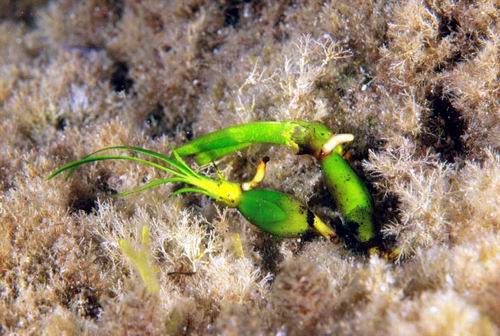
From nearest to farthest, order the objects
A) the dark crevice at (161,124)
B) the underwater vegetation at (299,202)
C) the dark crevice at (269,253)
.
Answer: the underwater vegetation at (299,202), the dark crevice at (269,253), the dark crevice at (161,124)

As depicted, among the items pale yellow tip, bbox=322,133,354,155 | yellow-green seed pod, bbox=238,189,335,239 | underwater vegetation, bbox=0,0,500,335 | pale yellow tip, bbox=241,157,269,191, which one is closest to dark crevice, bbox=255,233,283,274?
underwater vegetation, bbox=0,0,500,335

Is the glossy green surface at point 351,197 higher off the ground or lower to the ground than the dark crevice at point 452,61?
lower

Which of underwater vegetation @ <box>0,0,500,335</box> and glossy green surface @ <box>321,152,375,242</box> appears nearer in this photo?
underwater vegetation @ <box>0,0,500,335</box>

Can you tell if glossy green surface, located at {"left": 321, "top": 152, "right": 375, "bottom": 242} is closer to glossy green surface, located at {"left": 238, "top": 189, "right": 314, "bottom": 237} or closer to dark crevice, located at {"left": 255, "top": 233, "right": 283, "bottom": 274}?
glossy green surface, located at {"left": 238, "top": 189, "right": 314, "bottom": 237}

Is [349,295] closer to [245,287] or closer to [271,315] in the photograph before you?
[271,315]

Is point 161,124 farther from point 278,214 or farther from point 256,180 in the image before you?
point 278,214

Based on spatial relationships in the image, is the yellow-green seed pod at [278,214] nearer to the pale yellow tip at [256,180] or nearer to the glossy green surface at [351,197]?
the pale yellow tip at [256,180]

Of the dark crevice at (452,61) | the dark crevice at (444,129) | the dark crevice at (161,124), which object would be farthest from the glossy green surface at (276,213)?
the dark crevice at (161,124)
